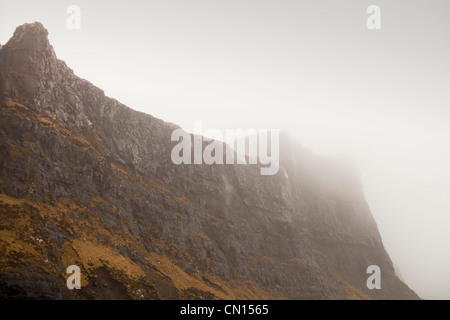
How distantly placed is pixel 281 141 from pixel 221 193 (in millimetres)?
55818

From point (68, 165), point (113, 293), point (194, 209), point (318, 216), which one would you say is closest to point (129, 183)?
point (68, 165)

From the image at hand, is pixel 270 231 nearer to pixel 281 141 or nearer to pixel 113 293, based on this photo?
pixel 113 293

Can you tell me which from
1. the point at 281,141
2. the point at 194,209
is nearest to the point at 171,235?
the point at 194,209

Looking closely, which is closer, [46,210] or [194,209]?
[46,210]

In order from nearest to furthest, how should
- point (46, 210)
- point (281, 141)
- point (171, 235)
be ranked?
point (46, 210), point (171, 235), point (281, 141)

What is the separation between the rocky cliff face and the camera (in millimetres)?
33844

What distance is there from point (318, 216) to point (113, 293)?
68.4 m

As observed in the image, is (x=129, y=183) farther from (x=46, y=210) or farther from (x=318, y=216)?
(x=318, y=216)

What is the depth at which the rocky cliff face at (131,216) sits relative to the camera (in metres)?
33.8

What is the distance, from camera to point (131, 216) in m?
49.2
